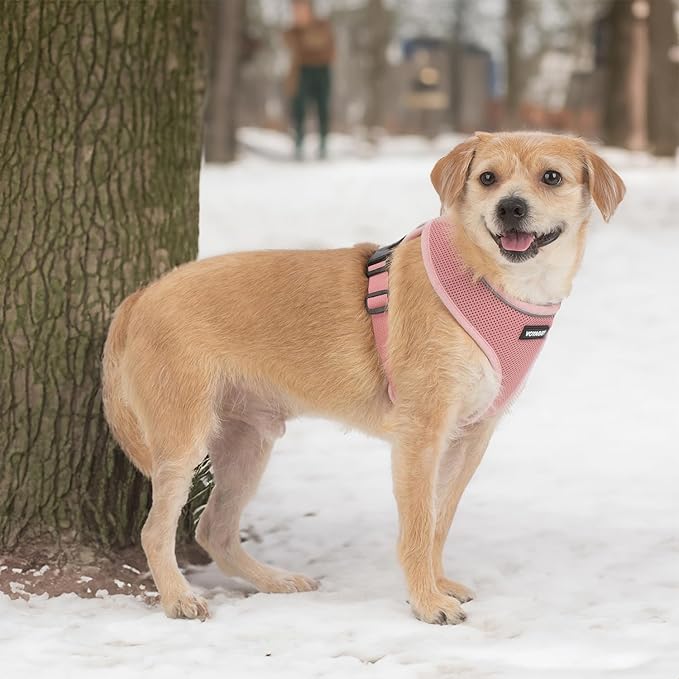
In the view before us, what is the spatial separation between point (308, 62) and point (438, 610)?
13.0 m

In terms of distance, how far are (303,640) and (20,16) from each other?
8.24ft

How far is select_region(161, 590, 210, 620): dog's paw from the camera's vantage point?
3842 millimetres

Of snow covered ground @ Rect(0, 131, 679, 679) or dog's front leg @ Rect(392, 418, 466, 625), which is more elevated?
dog's front leg @ Rect(392, 418, 466, 625)

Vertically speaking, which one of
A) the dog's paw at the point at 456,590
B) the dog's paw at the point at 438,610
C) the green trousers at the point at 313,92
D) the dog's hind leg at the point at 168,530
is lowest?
the dog's paw at the point at 456,590

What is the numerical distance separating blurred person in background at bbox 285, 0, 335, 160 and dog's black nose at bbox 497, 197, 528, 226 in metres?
12.6

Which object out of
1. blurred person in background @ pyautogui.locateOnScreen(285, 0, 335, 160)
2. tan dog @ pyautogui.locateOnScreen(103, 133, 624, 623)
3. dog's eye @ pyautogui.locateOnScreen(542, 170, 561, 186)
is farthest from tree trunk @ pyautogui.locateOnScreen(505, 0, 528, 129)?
dog's eye @ pyautogui.locateOnScreen(542, 170, 561, 186)

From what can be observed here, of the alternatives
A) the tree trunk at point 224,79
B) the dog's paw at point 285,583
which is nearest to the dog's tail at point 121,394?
the dog's paw at point 285,583

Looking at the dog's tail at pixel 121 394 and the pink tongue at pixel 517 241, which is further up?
the pink tongue at pixel 517 241

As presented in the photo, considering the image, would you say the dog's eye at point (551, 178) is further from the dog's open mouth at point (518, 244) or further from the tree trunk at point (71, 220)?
the tree trunk at point (71, 220)

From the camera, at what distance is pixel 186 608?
3.85 meters

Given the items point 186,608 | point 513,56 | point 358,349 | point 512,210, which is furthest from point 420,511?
point 513,56

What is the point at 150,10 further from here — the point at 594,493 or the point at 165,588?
the point at 594,493

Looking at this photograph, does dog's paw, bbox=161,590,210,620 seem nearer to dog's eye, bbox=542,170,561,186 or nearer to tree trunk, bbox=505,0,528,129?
dog's eye, bbox=542,170,561,186

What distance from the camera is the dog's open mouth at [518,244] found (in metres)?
3.58
